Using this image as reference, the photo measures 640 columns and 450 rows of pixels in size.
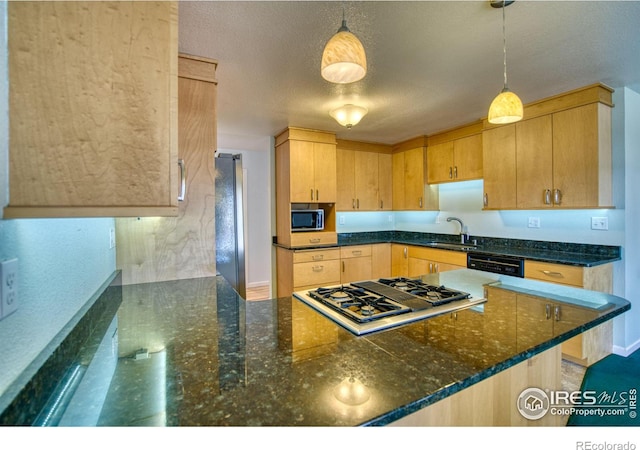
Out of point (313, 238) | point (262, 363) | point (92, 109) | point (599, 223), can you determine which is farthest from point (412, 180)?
point (92, 109)

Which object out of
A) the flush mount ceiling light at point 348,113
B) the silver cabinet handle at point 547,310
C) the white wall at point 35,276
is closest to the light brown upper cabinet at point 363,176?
the flush mount ceiling light at point 348,113

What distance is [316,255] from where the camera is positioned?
3531 mm

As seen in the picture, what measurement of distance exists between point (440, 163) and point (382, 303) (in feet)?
10.3

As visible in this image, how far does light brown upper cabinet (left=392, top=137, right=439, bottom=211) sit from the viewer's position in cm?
402

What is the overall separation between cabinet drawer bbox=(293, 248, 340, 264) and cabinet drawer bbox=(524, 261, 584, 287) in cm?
191

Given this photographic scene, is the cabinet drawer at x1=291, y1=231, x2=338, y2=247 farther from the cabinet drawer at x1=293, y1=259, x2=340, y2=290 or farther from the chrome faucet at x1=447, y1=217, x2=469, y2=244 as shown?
the chrome faucet at x1=447, y1=217, x2=469, y2=244

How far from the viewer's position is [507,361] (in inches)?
30.8

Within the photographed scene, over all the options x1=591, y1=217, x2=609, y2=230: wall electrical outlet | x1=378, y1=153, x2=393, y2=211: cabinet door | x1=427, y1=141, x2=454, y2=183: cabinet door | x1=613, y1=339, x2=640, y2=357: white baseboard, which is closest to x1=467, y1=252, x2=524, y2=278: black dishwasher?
x1=591, y1=217, x2=609, y2=230: wall electrical outlet

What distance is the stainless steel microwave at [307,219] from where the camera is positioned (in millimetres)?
3650

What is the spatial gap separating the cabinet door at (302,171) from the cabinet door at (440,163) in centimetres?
157

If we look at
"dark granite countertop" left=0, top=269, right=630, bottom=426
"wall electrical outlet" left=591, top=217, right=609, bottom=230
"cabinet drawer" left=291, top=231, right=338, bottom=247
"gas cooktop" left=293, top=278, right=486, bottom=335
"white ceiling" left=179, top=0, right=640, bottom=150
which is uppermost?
"white ceiling" left=179, top=0, right=640, bottom=150

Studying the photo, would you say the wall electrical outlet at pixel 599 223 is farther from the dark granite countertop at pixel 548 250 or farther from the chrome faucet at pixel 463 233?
the chrome faucet at pixel 463 233

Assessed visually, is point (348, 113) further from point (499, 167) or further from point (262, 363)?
point (262, 363)

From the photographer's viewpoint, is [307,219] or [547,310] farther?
[307,219]
